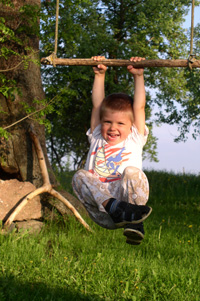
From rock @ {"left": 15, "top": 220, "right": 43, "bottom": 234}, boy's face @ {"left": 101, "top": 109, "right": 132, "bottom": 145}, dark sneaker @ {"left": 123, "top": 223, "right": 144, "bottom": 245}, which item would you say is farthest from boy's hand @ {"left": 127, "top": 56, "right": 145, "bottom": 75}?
rock @ {"left": 15, "top": 220, "right": 43, "bottom": 234}

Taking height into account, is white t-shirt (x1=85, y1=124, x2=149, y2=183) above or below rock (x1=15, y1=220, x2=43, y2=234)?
above

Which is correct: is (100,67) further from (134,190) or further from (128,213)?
(128,213)

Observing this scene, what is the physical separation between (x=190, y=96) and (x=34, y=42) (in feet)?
35.2

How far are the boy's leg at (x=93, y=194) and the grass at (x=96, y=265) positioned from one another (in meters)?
1.54

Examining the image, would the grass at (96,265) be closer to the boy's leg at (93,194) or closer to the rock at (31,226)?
the rock at (31,226)

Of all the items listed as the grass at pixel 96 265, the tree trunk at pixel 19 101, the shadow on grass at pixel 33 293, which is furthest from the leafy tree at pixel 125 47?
the shadow on grass at pixel 33 293

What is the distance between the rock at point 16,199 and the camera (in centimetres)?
761

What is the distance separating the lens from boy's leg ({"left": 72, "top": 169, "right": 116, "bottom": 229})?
12.5 ft

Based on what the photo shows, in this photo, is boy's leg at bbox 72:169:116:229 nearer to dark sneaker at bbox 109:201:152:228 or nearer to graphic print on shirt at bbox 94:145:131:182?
graphic print on shirt at bbox 94:145:131:182

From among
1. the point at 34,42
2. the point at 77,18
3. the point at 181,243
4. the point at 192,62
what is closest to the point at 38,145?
the point at 34,42

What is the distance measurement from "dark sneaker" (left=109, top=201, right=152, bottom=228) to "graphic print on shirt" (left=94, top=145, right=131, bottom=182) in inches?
15.0

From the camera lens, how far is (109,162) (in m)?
3.93

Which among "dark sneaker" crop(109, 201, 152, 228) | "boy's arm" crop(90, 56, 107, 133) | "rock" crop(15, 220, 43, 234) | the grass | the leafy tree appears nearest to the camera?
"dark sneaker" crop(109, 201, 152, 228)

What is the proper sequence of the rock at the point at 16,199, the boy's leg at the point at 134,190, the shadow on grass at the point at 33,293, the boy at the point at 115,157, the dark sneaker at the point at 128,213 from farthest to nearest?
1. the rock at the point at 16,199
2. the shadow on grass at the point at 33,293
3. the boy at the point at 115,157
4. the boy's leg at the point at 134,190
5. the dark sneaker at the point at 128,213
